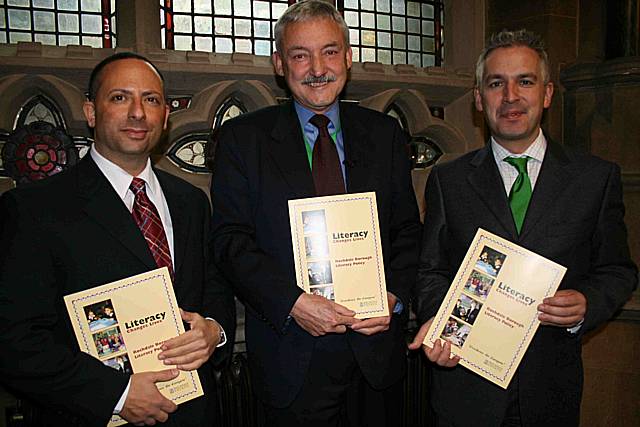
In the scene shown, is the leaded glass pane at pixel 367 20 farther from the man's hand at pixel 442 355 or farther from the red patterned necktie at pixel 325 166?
the man's hand at pixel 442 355

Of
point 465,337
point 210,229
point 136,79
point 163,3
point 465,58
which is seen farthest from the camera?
point 465,58

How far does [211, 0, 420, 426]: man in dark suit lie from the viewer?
6.53 feet

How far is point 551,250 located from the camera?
194 cm

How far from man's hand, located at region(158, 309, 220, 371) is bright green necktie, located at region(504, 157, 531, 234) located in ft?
3.35

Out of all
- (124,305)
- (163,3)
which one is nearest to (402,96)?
(163,3)

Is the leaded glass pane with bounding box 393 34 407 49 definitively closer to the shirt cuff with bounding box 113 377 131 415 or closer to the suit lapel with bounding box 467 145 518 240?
the suit lapel with bounding box 467 145 518 240

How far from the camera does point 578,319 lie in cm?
191

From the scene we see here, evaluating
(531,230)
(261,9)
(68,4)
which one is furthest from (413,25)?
(531,230)

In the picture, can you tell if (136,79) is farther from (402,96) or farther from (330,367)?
(402,96)

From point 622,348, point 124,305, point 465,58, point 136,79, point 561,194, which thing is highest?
point 465,58

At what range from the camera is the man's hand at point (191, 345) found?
175 centimetres

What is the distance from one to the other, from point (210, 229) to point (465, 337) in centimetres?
90

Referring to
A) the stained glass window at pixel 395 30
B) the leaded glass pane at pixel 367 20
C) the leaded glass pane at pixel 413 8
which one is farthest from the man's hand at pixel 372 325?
the leaded glass pane at pixel 413 8

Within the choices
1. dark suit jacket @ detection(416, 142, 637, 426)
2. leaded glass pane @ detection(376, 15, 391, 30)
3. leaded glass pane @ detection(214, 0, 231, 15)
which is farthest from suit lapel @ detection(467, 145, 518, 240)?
leaded glass pane @ detection(376, 15, 391, 30)
